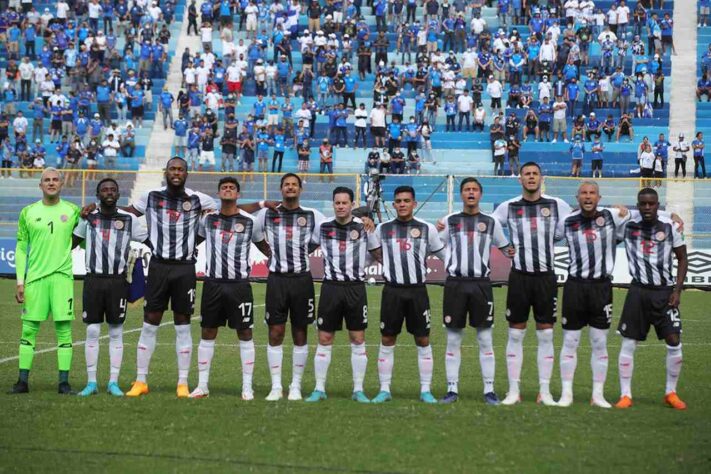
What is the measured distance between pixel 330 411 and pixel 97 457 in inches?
92.9

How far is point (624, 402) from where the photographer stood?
427 inches

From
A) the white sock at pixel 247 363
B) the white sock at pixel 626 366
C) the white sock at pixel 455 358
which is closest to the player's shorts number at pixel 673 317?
the white sock at pixel 626 366

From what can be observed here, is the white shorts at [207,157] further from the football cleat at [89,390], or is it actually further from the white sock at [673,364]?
the white sock at [673,364]

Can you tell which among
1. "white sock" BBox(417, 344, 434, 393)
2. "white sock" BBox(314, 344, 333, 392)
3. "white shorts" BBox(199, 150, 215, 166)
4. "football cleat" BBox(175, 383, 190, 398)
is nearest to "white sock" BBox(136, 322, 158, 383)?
"football cleat" BBox(175, 383, 190, 398)

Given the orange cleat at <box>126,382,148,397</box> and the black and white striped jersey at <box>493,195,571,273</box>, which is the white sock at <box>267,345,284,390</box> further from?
the black and white striped jersey at <box>493,195,571,273</box>

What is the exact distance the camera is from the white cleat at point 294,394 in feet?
36.3

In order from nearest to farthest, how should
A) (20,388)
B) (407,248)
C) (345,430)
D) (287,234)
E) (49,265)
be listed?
(345,430), (407,248), (287,234), (49,265), (20,388)

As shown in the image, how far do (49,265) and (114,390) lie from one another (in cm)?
130

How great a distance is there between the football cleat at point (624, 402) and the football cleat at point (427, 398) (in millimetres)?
1611

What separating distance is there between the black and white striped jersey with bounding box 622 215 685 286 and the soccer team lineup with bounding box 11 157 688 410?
0.04ft

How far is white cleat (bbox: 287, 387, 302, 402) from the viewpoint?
11.1m

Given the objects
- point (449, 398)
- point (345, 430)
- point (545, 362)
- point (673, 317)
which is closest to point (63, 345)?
point (345, 430)

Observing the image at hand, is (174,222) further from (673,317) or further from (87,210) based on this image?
(673,317)

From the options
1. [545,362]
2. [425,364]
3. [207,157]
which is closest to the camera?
[545,362]
